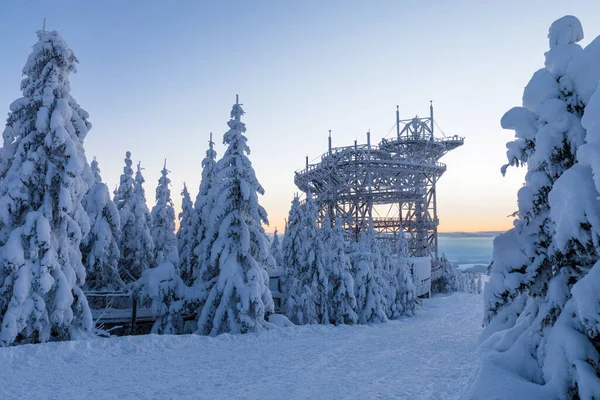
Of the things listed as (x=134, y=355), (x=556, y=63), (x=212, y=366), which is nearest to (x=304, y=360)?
(x=212, y=366)

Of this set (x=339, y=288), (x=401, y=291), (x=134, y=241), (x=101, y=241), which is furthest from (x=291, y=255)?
(x=401, y=291)

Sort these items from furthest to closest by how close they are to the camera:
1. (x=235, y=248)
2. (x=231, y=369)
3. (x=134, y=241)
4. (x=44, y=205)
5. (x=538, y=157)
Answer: (x=134, y=241), (x=235, y=248), (x=44, y=205), (x=231, y=369), (x=538, y=157)

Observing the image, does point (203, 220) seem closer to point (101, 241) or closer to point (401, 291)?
point (101, 241)

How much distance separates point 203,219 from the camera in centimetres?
2012

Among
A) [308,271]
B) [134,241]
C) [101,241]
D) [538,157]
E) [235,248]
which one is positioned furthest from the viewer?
[308,271]

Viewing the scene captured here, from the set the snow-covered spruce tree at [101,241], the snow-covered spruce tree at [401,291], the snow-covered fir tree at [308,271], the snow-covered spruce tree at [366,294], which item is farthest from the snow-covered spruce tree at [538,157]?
the snow-covered spruce tree at [401,291]

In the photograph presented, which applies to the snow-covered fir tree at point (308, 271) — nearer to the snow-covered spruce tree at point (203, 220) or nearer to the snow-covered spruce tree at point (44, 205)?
the snow-covered spruce tree at point (203, 220)

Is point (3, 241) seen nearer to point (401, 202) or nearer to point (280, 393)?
point (280, 393)

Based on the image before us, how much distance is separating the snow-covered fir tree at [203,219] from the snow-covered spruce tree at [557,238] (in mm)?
14442

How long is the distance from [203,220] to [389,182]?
44.5 metres

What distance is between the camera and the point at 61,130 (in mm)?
13781

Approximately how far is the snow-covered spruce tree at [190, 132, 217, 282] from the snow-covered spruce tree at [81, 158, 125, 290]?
3.91m

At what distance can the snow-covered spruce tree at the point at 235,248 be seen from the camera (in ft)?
56.4

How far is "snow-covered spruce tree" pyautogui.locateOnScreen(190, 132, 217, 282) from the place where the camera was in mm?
19031
